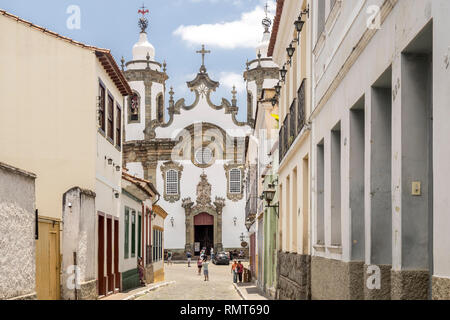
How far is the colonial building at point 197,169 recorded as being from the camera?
193 ft

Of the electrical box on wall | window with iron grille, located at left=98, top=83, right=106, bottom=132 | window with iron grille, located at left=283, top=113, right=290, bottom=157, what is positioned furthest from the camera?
window with iron grille, located at left=98, top=83, right=106, bottom=132

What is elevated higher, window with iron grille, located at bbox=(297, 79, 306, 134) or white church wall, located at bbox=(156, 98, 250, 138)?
white church wall, located at bbox=(156, 98, 250, 138)

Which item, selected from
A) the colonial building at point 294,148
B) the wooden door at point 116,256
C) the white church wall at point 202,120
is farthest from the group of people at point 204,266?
the white church wall at point 202,120

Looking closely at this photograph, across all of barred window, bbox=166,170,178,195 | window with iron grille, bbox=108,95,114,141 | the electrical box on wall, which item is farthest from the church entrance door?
the electrical box on wall

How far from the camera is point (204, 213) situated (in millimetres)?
59406

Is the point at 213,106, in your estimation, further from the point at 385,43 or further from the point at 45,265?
the point at 385,43

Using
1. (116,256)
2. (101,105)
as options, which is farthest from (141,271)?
(101,105)

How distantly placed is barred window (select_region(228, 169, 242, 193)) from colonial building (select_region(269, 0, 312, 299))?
38504mm

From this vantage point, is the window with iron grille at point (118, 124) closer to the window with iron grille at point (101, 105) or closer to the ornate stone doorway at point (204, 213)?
the window with iron grille at point (101, 105)

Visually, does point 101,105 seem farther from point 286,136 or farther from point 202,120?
point 202,120

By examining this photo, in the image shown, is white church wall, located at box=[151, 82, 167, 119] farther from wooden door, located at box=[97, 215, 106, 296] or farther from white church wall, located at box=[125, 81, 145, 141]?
wooden door, located at box=[97, 215, 106, 296]

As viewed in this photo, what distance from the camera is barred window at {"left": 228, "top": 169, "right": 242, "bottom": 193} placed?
5870cm

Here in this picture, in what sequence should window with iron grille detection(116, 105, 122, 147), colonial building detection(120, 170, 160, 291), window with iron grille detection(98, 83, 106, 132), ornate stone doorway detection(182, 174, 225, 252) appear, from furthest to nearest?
1. ornate stone doorway detection(182, 174, 225, 252)
2. colonial building detection(120, 170, 160, 291)
3. window with iron grille detection(116, 105, 122, 147)
4. window with iron grille detection(98, 83, 106, 132)

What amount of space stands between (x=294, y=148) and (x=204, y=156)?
44196 mm
